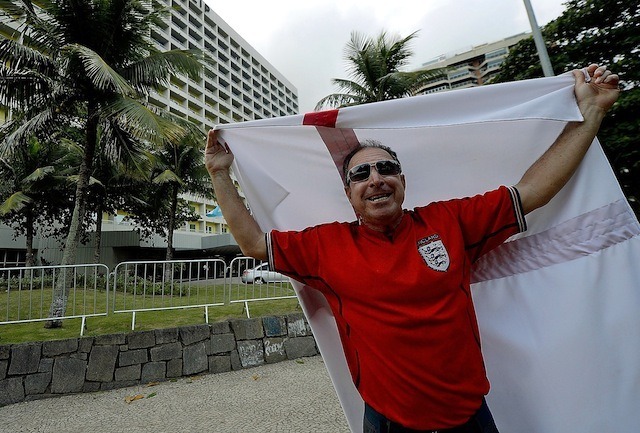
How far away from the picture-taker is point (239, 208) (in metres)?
1.72

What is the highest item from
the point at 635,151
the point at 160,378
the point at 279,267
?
the point at 635,151

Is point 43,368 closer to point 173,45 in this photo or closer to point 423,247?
point 423,247

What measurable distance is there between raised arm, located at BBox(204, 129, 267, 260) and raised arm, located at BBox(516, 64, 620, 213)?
118cm

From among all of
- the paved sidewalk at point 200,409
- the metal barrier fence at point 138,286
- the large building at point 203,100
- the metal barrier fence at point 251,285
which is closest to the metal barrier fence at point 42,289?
the metal barrier fence at point 138,286

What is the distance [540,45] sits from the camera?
4.91m

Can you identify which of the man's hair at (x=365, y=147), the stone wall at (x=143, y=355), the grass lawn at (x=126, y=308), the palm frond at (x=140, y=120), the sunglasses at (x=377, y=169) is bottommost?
the stone wall at (x=143, y=355)

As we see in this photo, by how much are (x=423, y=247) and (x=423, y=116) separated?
68cm

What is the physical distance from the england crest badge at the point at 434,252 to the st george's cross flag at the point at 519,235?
1.69 feet

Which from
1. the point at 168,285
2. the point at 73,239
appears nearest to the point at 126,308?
the point at 168,285

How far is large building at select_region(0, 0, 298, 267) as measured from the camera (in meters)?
25.1

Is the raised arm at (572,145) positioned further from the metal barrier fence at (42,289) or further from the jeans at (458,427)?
the metal barrier fence at (42,289)

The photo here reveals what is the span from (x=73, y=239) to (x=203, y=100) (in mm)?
49726

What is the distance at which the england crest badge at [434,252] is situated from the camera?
51.9 inches

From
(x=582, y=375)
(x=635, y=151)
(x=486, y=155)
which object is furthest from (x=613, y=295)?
(x=635, y=151)
